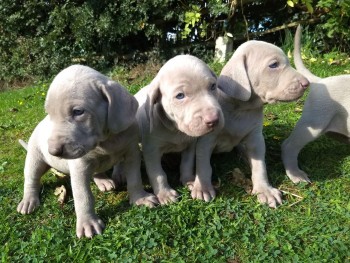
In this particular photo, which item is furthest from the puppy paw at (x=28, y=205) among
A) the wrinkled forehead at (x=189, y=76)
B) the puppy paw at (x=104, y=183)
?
the wrinkled forehead at (x=189, y=76)

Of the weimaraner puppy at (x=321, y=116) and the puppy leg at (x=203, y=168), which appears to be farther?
the weimaraner puppy at (x=321, y=116)

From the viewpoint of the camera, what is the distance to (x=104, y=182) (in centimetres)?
402

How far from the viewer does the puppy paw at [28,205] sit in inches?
144

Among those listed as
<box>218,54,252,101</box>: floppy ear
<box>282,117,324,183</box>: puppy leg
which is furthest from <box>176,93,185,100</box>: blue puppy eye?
<box>282,117,324,183</box>: puppy leg

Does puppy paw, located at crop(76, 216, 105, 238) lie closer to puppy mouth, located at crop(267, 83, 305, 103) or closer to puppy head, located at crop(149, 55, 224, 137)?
puppy head, located at crop(149, 55, 224, 137)

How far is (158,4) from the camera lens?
31.1ft

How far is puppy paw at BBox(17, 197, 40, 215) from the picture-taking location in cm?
366

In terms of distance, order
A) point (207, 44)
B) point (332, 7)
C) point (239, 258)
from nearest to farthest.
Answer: point (239, 258)
point (332, 7)
point (207, 44)

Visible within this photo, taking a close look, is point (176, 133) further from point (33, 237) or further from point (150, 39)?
point (150, 39)

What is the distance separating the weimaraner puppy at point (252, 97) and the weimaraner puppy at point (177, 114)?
255mm

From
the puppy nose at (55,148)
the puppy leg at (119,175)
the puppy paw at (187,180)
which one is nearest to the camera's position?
the puppy nose at (55,148)

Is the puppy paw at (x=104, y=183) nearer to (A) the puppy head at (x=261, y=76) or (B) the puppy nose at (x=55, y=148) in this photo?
(B) the puppy nose at (x=55, y=148)

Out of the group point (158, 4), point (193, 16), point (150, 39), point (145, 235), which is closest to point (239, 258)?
point (145, 235)

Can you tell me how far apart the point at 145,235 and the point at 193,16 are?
263 inches
